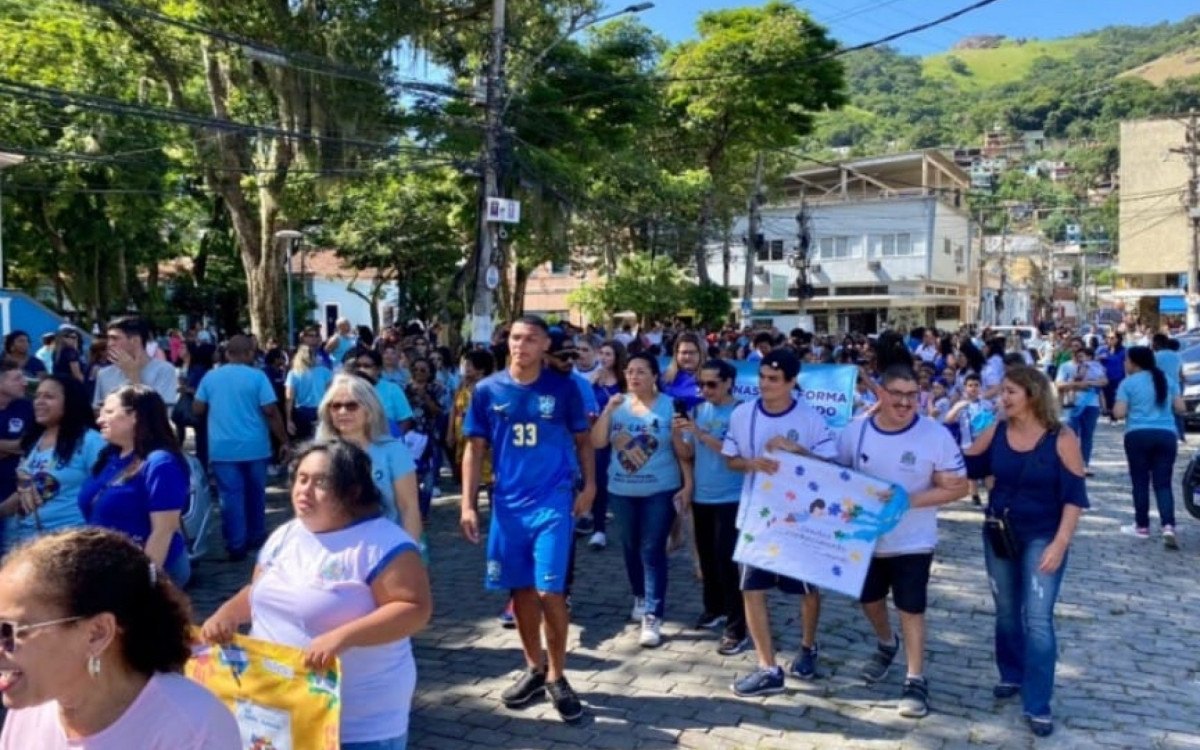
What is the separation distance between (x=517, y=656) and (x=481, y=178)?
11.9 meters

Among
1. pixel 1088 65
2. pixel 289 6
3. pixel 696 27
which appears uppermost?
pixel 1088 65

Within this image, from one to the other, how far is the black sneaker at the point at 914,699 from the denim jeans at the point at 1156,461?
4754 millimetres

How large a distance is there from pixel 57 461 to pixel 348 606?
2.44 metres

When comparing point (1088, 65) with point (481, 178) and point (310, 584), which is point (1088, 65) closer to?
point (481, 178)

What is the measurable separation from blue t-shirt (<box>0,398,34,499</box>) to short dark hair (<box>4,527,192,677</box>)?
3.77 meters

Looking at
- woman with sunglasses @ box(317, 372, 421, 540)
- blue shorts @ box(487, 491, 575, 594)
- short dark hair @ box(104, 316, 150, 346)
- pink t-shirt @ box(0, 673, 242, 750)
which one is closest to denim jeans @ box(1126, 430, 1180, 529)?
blue shorts @ box(487, 491, 575, 594)

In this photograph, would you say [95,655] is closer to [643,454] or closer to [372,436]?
[372,436]

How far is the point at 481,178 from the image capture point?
16.4 metres

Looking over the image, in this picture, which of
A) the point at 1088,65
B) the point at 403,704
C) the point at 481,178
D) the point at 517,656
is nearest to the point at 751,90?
the point at 481,178

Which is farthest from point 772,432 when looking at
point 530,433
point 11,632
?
point 11,632

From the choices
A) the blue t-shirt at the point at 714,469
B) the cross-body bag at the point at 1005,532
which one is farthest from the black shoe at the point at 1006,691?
the blue t-shirt at the point at 714,469

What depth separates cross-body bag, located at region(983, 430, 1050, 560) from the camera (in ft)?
15.3

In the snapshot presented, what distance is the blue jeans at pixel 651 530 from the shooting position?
19.1 feet

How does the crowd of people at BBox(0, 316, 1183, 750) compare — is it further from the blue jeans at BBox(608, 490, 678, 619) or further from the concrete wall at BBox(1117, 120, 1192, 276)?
the concrete wall at BBox(1117, 120, 1192, 276)
